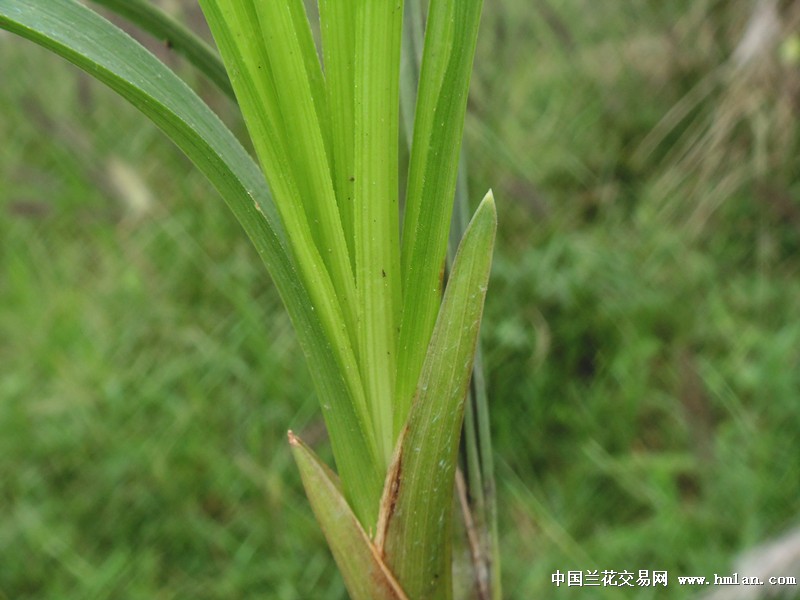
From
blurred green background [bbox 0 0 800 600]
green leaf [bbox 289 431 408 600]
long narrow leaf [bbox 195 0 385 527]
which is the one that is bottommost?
green leaf [bbox 289 431 408 600]

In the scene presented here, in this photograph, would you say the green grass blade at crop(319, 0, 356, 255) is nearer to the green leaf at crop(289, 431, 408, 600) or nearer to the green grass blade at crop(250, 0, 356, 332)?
the green grass blade at crop(250, 0, 356, 332)

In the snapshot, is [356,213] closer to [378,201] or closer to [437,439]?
[378,201]

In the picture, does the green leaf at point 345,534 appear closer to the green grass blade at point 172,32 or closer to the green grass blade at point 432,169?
the green grass blade at point 432,169

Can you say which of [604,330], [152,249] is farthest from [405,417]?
[152,249]

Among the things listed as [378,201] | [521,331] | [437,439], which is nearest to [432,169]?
[378,201]

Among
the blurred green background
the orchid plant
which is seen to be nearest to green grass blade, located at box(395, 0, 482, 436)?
the orchid plant

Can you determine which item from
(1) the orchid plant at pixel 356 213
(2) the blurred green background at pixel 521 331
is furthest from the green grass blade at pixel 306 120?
(2) the blurred green background at pixel 521 331
